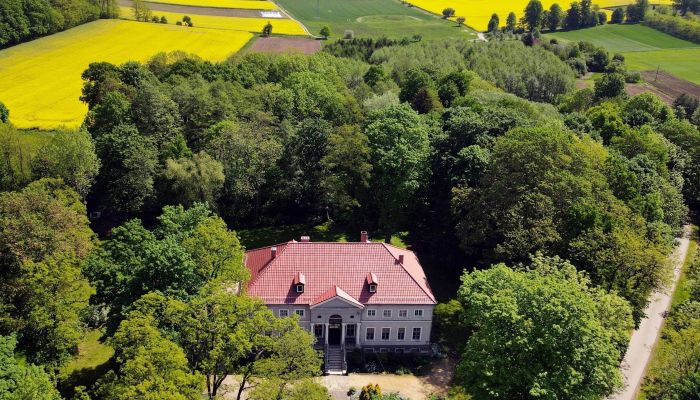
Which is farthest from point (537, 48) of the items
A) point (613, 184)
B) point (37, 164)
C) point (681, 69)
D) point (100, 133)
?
point (37, 164)

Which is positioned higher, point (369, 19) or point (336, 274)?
point (369, 19)

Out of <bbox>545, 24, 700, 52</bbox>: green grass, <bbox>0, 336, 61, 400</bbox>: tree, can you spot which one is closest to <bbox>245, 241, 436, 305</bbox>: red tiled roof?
<bbox>0, 336, 61, 400</bbox>: tree

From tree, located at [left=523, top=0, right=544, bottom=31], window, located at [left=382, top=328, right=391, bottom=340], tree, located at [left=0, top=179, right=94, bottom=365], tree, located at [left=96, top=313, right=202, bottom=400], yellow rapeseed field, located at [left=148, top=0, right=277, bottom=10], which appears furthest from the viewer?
tree, located at [left=523, top=0, right=544, bottom=31]

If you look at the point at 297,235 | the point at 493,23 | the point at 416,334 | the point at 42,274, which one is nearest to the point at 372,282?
the point at 416,334

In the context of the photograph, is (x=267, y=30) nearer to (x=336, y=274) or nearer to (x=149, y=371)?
(x=336, y=274)

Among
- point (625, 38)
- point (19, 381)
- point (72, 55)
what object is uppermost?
point (625, 38)

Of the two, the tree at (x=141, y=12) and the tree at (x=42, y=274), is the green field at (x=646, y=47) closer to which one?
the tree at (x=141, y=12)

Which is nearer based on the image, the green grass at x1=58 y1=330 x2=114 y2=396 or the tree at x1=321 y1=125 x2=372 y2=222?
the green grass at x1=58 y1=330 x2=114 y2=396

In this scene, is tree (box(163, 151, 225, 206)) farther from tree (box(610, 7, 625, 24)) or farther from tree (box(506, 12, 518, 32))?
tree (box(610, 7, 625, 24))
